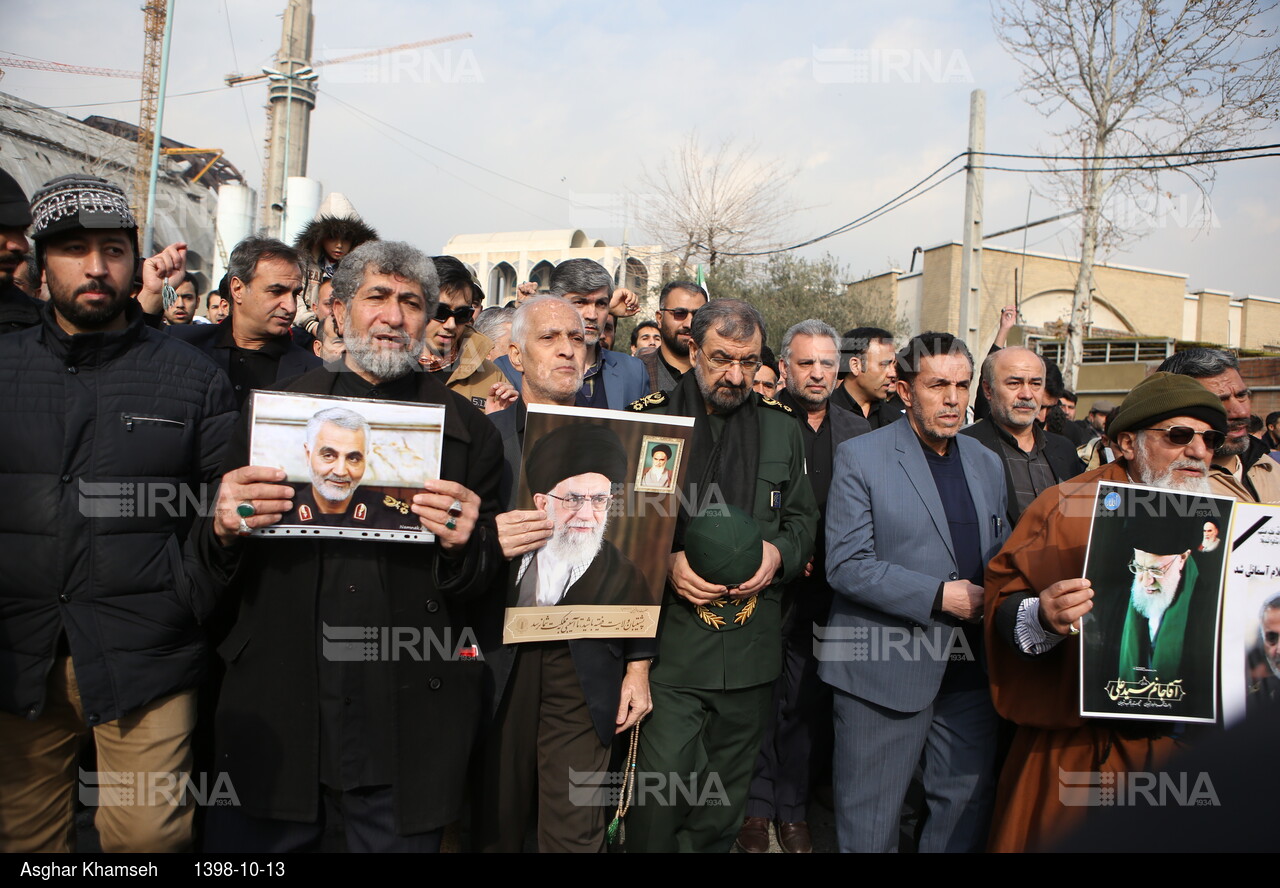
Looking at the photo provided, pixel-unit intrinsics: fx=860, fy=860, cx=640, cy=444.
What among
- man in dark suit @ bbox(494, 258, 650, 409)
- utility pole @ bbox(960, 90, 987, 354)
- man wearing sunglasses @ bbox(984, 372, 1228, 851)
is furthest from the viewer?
utility pole @ bbox(960, 90, 987, 354)

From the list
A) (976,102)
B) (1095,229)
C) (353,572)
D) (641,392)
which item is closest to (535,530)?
(353,572)

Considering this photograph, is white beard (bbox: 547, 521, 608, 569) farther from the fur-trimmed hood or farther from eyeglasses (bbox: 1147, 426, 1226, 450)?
the fur-trimmed hood

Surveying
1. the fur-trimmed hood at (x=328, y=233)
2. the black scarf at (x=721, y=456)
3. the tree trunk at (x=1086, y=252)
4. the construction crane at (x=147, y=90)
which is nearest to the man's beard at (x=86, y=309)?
the black scarf at (x=721, y=456)

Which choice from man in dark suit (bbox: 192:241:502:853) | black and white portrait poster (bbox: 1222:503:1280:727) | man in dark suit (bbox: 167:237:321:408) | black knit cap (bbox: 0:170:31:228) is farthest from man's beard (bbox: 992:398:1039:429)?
black knit cap (bbox: 0:170:31:228)

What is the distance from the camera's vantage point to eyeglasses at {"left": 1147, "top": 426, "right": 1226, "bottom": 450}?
283 centimetres

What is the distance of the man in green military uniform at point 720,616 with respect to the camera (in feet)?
11.3

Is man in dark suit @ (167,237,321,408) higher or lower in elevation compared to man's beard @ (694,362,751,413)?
higher

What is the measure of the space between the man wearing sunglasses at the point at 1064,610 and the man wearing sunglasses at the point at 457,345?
2.61 meters

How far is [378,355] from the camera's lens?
274 cm

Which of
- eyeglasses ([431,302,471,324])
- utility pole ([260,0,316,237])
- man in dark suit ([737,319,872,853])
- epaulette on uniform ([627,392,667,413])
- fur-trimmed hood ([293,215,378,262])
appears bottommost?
man in dark suit ([737,319,872,853])

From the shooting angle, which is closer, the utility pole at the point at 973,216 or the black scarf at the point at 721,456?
the black scarf at the point at 721,456

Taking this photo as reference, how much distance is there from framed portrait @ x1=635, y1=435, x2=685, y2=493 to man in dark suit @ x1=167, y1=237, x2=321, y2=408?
183 centimetres

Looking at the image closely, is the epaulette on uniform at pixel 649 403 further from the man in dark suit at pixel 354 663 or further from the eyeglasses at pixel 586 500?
the man in dark suit at pixel 354 663

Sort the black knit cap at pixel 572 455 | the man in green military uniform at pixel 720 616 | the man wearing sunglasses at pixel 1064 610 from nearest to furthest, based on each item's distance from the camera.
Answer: the man wearing sunglasses at pixel 1064 610
the black knit cap at pixel 572 455
the man in green military uniform at pixel 720 616
